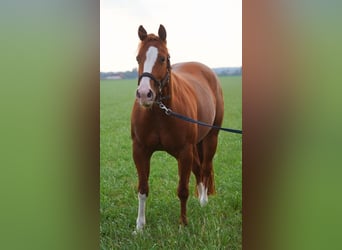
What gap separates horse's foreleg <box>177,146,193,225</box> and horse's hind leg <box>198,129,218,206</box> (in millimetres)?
80

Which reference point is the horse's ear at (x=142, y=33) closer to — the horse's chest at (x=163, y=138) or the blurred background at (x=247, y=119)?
the blurred background at (x=247, y=119)

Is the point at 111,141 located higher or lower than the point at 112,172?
higher

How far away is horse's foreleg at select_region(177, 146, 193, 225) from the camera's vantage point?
6.49ft

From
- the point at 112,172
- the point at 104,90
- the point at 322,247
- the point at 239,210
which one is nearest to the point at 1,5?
the point at 104,90

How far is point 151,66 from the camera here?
6.03ft

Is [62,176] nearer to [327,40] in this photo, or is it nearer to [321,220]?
[321,220]

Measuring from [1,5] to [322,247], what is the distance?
1.62 metres

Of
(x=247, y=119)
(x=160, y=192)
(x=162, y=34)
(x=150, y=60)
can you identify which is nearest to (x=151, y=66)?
(x=150, y=60)

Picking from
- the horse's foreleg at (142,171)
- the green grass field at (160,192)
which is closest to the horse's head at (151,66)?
the green grass field at (160,192)

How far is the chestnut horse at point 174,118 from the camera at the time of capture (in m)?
1.86

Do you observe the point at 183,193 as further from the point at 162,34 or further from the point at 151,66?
the point at 162,34

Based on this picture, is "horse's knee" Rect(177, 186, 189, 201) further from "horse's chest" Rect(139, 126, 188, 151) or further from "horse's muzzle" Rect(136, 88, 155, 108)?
"horse's muzzle" Rect(136, 88, 155, 108)

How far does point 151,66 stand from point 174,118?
0.25 meters

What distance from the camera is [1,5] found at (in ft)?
6.16
